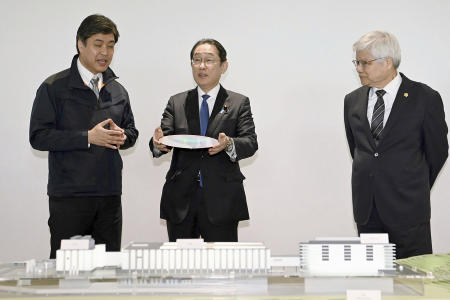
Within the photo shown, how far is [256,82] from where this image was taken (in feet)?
14.8

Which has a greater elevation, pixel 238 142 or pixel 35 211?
pixel 238 142

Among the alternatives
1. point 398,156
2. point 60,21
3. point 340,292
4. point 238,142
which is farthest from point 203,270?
point 60,21

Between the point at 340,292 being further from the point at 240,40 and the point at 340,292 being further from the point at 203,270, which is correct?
the point at 240,40

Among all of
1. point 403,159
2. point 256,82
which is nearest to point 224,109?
point 403,159

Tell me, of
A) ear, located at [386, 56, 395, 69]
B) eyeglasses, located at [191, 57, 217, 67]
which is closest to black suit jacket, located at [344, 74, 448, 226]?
ear, located at [386, 56, 395, 69]

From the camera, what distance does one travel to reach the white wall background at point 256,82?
4.49 metres

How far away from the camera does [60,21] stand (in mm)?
4492

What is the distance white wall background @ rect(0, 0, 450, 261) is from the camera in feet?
14.7

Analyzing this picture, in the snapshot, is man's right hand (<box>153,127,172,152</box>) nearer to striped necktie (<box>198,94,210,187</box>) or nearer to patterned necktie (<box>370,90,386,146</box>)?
striped necktie (<box>198,94,210,187</box>)

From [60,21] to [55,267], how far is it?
125 inches

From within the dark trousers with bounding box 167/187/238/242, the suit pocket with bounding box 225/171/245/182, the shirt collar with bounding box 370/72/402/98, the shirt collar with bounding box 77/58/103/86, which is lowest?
the dark trousers with bounding box 167/187/238/242

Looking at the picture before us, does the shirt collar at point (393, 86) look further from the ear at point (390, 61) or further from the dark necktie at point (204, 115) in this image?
the dark necktie at point (204, 115)

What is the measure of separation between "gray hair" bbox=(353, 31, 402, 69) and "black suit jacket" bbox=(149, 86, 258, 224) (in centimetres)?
75

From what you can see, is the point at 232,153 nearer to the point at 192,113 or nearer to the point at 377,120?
the point at 192,113
